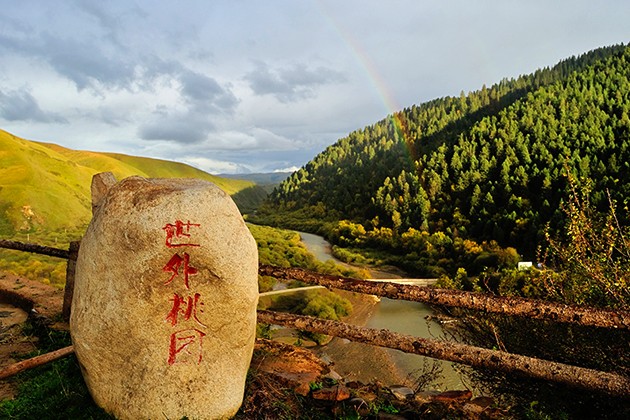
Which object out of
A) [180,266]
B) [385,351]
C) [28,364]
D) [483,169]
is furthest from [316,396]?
[483,169]

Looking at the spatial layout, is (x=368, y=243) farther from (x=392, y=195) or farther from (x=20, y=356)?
(x=20, y=356)

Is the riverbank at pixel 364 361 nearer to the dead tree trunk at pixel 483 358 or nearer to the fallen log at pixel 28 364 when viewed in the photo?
the dead tree trunk at pixel 483 358

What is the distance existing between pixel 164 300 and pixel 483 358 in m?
2.69

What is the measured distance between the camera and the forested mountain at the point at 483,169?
53.0m

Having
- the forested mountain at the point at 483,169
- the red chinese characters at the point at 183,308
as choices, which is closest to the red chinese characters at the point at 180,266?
the red chinese characters at the point at 183,308

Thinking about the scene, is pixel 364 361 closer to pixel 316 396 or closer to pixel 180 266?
pixel 316 396

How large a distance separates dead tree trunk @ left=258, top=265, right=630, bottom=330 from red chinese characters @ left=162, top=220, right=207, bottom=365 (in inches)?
61.1

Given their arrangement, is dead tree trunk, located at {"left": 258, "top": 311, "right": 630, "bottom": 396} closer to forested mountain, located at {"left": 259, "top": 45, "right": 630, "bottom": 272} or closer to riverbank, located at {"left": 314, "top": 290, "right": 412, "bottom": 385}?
riverbank, located at {"left": 314, "top": 290, "right": 412, "bottom": 385}

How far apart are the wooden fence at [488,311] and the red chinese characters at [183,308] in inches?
51.8

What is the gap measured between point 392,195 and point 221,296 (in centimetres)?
7957

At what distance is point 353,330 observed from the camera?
4266 mm

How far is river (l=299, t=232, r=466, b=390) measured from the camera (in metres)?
23.8

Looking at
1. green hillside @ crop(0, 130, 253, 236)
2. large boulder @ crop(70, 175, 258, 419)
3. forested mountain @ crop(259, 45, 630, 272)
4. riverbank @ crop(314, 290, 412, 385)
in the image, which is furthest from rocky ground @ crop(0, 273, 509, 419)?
green hillside @ crop(0, 130, 253, 236)

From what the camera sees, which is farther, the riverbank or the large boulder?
the riverbank
